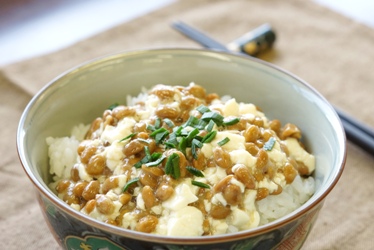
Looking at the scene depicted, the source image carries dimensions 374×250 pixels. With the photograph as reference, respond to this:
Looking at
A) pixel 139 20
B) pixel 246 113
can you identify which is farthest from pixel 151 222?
pixel 139 20

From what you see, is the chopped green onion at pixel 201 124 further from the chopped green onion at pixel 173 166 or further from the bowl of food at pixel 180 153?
the chopped green onion at pixel 173 166

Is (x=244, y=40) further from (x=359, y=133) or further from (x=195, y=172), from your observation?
(x=195, y=172)

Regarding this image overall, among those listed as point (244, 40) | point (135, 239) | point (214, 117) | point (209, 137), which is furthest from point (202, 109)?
point (244, 40)

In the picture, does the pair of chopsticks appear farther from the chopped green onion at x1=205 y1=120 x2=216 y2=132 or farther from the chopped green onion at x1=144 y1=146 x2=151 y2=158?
the chopped green onion at x1=144 y1=146 x2=151 y2=158

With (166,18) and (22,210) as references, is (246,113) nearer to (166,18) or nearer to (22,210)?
(22,210)

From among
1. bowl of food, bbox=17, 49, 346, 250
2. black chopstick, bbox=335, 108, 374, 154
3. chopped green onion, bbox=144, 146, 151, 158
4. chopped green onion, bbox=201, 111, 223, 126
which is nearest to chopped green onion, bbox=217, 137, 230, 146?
bowl of food, bbox=17, 49, 346, 250

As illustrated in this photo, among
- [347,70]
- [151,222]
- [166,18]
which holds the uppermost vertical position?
[151,222]

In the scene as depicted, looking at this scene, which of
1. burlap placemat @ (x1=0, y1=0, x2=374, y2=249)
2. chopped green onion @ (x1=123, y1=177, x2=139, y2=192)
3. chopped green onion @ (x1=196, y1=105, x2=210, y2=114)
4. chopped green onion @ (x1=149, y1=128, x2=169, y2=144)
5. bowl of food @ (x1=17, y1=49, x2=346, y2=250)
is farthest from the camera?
burlap placemat @ (x1=0, y1=0, x2=374, y2=249)

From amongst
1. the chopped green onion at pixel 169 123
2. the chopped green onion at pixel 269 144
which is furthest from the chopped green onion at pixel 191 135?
the chopped green onion at pixel 269 144
